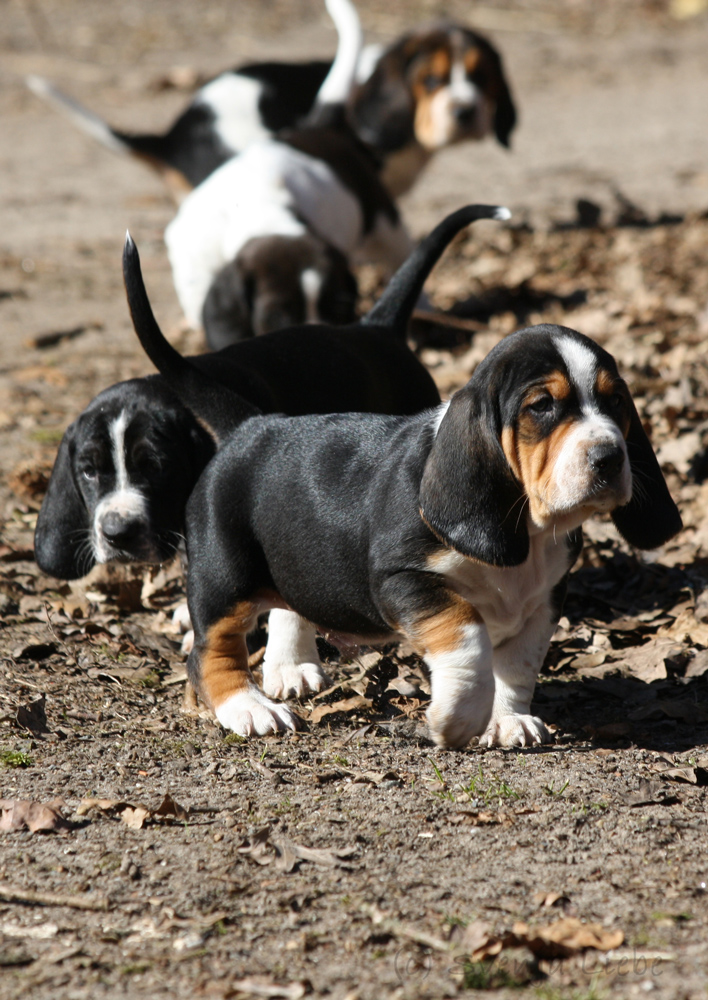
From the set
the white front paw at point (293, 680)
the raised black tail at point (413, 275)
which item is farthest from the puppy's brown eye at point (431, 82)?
the white front paw at point (293, 680)

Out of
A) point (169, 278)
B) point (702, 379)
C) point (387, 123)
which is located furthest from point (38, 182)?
point (702, 379)

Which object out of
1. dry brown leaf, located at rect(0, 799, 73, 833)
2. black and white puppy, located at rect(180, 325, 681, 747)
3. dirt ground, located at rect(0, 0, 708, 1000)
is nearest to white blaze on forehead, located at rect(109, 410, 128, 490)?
black and white puppy, located at rect(180, 325, 681, 747)

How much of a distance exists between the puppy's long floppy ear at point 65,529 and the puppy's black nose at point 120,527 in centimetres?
31

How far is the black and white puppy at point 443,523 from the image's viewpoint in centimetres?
318

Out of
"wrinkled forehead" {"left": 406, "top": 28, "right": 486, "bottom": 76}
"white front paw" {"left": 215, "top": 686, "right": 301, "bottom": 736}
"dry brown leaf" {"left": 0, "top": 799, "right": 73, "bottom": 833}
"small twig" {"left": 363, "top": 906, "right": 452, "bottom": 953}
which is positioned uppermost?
"small twig" {"left": 363, "top": 906, "right": 452, "bottom": 953}

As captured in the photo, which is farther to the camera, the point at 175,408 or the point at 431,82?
the point at 431,82

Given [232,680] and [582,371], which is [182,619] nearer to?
[232,680]

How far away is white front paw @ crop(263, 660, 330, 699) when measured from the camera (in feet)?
13.8

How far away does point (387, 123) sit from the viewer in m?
9.35

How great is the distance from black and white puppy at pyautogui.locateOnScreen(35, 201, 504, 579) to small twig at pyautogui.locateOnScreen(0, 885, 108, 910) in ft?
5.24

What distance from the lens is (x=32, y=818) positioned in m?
3.22

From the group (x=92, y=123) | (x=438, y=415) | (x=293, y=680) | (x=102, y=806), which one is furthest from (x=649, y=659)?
(x=92, y=123)

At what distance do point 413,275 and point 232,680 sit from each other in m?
1.93

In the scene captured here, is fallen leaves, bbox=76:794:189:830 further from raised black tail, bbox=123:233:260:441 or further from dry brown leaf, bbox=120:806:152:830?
raised black tail, bbox=123:233:260:441
